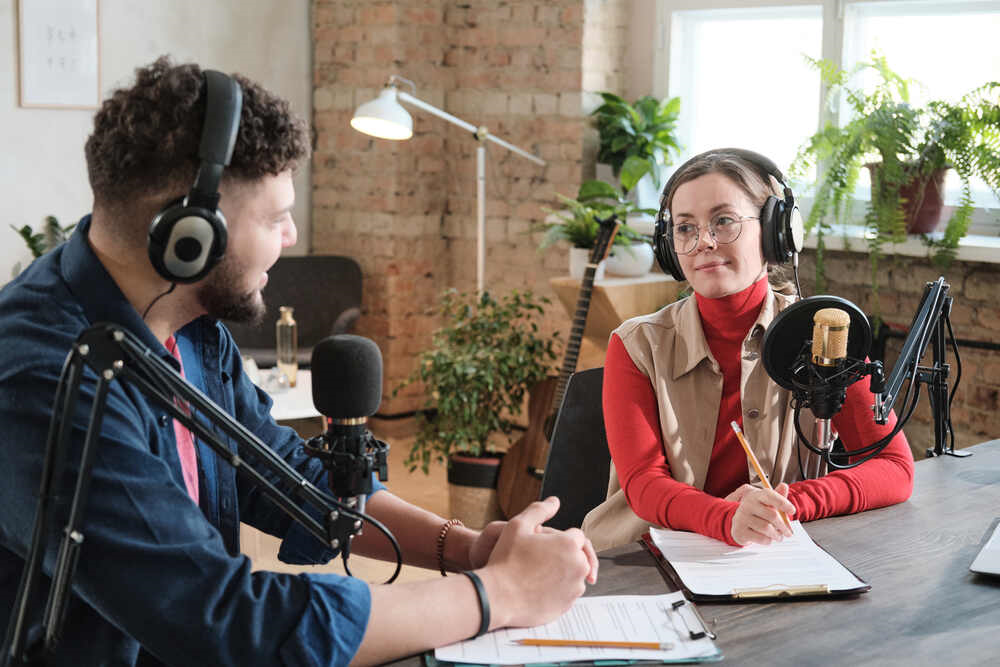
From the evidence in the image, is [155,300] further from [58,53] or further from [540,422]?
[58,53]

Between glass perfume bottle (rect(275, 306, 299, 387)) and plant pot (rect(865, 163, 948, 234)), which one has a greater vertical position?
plant pot (rect(865, 163, 948, 234))

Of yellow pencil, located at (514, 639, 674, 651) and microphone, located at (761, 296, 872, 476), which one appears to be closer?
yellow pencil, located at (514, 639, 674, 651)

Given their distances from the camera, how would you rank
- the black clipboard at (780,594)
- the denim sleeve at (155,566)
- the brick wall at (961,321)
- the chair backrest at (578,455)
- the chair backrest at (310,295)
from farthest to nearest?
1. the chair backrest at (310,295)
2. the brick wall at (961,321)
3. the chair backrest at (578,455)
4. the black clipboard at (780,594)
5. the denim sleeve at (155,566)

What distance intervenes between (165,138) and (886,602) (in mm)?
1035

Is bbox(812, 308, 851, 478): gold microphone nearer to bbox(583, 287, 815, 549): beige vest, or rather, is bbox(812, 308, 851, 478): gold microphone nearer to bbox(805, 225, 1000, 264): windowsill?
bbox(583, 287, 815, 549): beige vest

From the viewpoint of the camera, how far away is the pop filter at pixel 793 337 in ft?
4.97

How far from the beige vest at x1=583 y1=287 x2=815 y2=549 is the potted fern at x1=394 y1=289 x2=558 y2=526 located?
Result: 1931 mm

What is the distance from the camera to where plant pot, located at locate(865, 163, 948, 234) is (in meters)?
3.57

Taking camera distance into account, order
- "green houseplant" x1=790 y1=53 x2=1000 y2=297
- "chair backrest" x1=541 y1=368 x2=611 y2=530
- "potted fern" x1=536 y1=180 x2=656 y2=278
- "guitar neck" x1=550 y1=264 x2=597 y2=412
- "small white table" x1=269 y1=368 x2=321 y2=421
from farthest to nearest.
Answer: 1. "potted fern" x1=536 y1=180 x2=656 y2=278
2. "guitar neck" x1=550 y1=264 x2=597 y2=412
3. "green houseplant" x1=790 y1=53 x2=1000 y2=297
4. "small white table" x1=269 y1=368 x2=321 y2=421
5. "chair backrest" x1=541 y1=368 x2=611 y2=530

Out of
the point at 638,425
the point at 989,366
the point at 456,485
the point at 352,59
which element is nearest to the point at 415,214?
the point at 352,59

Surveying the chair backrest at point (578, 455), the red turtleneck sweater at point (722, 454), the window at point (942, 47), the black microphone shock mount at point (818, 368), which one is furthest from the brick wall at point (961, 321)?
the black microphone shock mount at point (818, 368)

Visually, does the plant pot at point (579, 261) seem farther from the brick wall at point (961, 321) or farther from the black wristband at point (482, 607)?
the black wristband at point (482, 607)

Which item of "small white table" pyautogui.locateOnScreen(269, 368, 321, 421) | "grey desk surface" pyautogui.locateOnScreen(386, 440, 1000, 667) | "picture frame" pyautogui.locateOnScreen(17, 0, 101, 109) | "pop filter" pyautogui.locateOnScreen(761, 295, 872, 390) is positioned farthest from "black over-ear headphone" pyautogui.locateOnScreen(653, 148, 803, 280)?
"picture frame" pyautogui.locateOnScreen(17, 0, 101, 109)

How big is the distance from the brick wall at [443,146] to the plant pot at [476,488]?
933 millimetres
